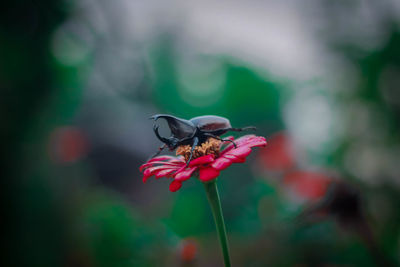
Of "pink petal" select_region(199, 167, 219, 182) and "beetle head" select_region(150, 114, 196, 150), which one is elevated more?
"beetle head" select_region(150, 114, 196, 150)

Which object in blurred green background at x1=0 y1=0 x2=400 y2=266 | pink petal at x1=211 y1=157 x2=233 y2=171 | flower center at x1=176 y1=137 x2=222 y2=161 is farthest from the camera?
blurred green background at x1=0 y1=0 x2=400 y2=266

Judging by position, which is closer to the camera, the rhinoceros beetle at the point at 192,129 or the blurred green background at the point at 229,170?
the rhinoceros beetle at the point at 192,129

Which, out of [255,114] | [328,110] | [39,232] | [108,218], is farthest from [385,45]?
[39,232]

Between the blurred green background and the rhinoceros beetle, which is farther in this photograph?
the blurred green background

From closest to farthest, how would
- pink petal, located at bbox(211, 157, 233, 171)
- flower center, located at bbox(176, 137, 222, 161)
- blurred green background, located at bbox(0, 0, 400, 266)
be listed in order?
pink petal, located at bbox(211, 157, 233, 171), flower center, located at bbox(176, 137, 222, 161), blurred green background, located at bbox(0, 0, 400, 266)

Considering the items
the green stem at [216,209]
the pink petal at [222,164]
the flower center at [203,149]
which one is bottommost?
the green stem at [216,209]

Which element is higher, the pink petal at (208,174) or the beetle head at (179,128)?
the beetle head at (179,128)

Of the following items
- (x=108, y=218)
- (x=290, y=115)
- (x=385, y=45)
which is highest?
(x=290, y=115)

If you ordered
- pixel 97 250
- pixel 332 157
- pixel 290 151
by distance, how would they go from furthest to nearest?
1. pixel 290 151
2. pixel 332 157
3. pixel 97 250

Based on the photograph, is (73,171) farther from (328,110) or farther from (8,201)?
(328,110)

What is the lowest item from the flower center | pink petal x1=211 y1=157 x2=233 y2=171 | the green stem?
the green stem

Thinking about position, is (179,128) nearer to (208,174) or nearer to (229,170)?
(208,174)
